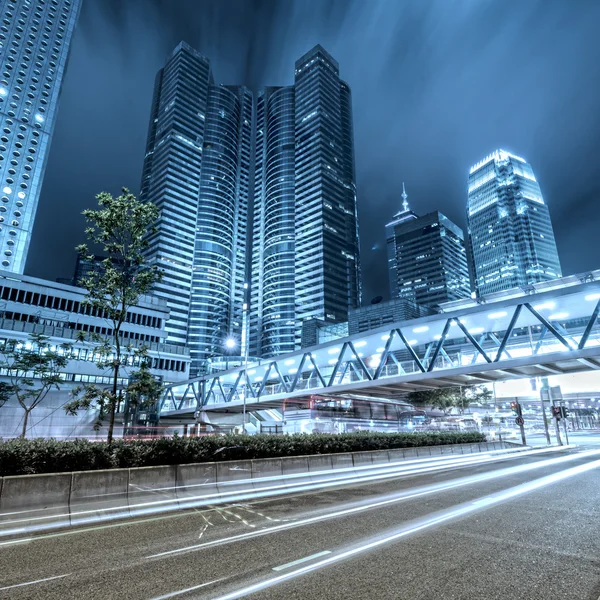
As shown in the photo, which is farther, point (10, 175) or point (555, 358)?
Result: point (10, 175)

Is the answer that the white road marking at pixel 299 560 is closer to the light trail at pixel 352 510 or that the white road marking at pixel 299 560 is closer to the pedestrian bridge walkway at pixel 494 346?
the light trail at pixel 352 510

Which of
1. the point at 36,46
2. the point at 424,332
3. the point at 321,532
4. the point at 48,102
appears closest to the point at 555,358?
the point at 424,332

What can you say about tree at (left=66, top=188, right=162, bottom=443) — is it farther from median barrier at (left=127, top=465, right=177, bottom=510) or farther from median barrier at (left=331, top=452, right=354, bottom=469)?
median barrier at (left=331, top=452, right=354, bottom=469)

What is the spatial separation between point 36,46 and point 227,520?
190m

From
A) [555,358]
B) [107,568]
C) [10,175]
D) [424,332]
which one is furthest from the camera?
[10,175]

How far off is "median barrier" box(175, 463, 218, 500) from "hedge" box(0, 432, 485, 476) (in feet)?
2.22

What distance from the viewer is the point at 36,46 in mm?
140000

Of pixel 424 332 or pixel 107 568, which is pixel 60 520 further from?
pixel 424 332

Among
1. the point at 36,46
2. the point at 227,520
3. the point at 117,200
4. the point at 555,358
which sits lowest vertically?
the point at 227,520

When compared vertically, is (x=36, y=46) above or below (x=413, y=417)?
above

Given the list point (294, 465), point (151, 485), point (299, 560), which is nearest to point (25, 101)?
point (294, 465)

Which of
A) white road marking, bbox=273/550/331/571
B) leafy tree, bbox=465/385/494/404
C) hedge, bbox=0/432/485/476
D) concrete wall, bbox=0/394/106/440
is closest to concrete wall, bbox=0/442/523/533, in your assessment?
hedge, bbox=0/432/485/476

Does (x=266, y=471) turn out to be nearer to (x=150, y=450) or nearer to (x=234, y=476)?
(x=234, y=476)

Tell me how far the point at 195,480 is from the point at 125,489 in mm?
2384
